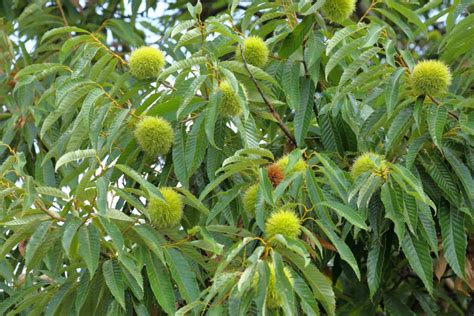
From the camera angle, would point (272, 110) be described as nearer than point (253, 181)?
No

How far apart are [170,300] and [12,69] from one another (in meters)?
1.45

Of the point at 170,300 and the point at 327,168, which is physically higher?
the point at 327,168

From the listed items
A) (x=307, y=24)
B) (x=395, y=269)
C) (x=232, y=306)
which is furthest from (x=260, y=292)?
(x=395, y=269)

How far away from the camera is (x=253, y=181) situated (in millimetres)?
2072


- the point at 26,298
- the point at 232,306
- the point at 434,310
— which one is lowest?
the point at 434,310

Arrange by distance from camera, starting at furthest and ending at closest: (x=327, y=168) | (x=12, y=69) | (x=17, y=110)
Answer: (x=12, y=69) < (x=17, y=110) < (x=327, y=168)

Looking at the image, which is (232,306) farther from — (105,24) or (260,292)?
(105,24)

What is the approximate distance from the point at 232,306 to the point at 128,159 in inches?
A: 22.7

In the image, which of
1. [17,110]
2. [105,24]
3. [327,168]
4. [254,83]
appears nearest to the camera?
[327,168]

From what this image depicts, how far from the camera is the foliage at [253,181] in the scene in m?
1.83

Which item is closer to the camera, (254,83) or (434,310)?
(254,83)

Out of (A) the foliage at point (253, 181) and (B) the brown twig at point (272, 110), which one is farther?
(B) the brown twig at point (272, 110)

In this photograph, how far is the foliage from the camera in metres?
1.83

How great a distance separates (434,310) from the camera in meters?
2.61
